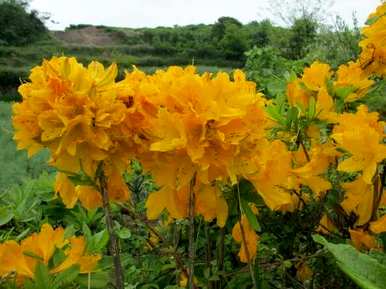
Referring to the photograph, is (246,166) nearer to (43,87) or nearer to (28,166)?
(43,87)

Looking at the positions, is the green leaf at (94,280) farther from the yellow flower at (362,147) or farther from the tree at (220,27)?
the tree at (220,27)

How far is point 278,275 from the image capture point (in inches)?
48.1

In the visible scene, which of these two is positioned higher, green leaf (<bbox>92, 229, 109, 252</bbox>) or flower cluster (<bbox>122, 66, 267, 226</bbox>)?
flower cluster (<bbox>122, 66, 267, 226</bbox>)

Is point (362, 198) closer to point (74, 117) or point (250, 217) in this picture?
point (250, 217)

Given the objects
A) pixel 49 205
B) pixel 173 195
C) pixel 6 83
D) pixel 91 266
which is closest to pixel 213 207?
pixel 173 195

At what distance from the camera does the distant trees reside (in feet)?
80.2

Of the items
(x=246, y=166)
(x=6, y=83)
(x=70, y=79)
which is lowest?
(x=6, y=83)

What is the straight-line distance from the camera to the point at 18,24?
25906mm

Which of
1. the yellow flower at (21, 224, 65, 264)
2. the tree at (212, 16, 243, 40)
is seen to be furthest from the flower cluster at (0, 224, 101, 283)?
the tree at (212, 16, 243, 40)

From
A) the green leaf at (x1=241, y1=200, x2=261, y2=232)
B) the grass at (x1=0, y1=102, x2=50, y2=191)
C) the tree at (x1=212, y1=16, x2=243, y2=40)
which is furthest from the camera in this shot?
the tree at (x1=212, y1=16, x2=243, y2=40)

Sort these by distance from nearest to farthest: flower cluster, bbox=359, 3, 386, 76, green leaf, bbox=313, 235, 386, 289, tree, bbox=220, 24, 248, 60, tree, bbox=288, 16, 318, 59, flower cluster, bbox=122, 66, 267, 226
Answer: green leaf, bbox=313, 235, 386, 289 < flower cluster, bbox=122, 66, 267, 226 < flower cluster, bbox=359, 3, 386, 76 < tree, bbox=288, 16, 318, 59 < tree, bbox=220, 24, 248, 60

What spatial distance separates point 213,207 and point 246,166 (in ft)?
0.32

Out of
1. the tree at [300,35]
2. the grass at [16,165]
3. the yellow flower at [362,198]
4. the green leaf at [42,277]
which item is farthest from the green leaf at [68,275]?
the tree at [300,35]

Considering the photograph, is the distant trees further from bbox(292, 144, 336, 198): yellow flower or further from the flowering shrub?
the flowering shrub
